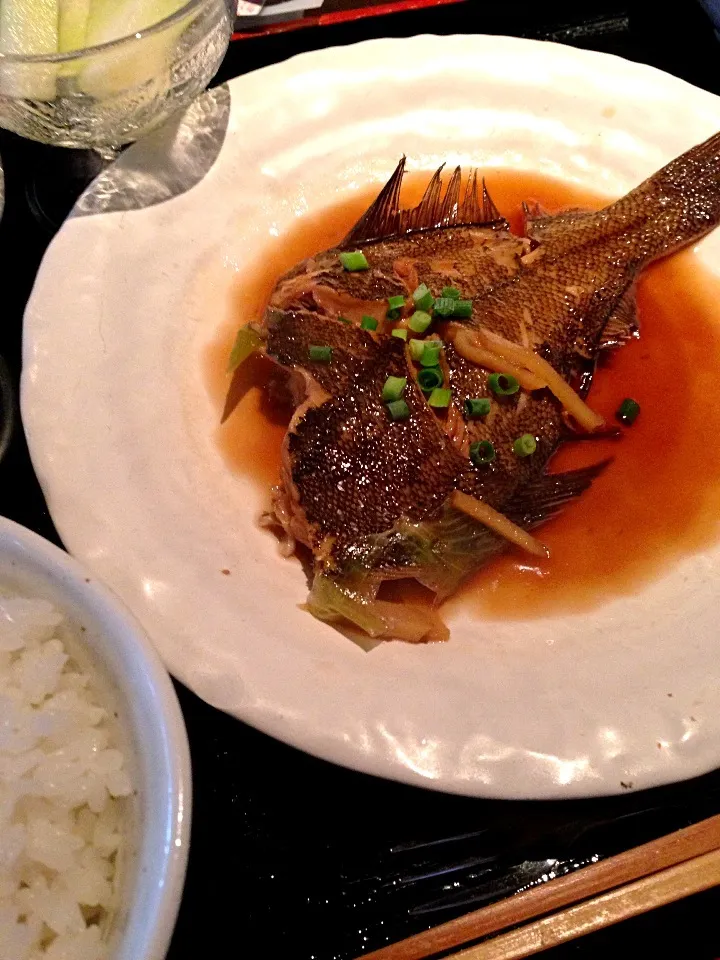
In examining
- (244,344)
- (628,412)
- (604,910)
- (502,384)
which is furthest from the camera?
(628,412)

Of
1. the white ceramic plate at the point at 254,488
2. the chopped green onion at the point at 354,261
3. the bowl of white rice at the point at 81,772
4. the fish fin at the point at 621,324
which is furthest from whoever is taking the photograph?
the fish fin at the point at 621,324

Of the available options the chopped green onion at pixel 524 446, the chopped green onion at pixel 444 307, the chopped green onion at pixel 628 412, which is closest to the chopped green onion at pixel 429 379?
the chopped green onion at pixel 444 307

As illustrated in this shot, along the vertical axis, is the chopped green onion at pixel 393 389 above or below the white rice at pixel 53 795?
above

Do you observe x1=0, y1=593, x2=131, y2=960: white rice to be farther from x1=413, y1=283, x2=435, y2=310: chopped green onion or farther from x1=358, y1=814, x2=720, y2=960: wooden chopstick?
x1=413, y1=283, x2=435, y2=310: chopped green onion

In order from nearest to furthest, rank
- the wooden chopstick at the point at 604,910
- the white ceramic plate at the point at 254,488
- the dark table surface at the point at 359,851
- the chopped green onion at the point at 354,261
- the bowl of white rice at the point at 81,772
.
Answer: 1. the bowl of white rice at the point at 81,772
2. the wooden chopstick at the point at 604,910
3. the dark table surface at the point at 359,851
4. the white ceramic plate at the point at 254,488
5. the chopped green onion at the point at 354,261

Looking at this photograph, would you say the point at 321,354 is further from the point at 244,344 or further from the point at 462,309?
the point at 462,309

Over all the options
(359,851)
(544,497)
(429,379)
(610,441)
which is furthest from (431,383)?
(359,851)

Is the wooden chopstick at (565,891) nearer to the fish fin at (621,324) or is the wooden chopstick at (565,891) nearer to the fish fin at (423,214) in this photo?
the fish fin at (621,324)

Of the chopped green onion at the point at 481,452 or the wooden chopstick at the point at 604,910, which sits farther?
the chopped green onion at the point at 481,452
